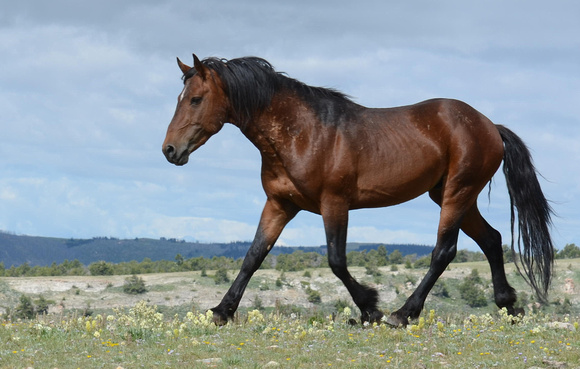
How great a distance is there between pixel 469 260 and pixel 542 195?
3029 inches

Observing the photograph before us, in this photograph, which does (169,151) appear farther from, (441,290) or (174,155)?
(441,290)

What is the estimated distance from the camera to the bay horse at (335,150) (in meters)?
10.1

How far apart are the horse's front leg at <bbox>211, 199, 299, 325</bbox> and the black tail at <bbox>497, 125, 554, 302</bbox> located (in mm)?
4141

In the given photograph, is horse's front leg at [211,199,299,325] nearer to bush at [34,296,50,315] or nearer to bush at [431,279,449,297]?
bush at [34,296,50,315]

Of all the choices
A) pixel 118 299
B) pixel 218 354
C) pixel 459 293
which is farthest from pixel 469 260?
pixel 218 354

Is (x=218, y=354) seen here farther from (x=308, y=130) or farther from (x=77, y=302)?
(x=77, y=302)

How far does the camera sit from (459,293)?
77375 mm

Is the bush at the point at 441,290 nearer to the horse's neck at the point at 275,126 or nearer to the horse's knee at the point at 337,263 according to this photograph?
the horse's knee at the point at 337,263

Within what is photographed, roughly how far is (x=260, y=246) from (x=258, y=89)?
2.31 m

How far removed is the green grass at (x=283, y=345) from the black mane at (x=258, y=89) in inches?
117

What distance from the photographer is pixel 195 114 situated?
10117mm

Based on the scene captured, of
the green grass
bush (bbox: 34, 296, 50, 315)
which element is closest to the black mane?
the green grass

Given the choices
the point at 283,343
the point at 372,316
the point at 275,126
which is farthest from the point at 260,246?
the point at 283,343

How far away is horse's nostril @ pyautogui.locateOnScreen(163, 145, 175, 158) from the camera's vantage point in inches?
396
